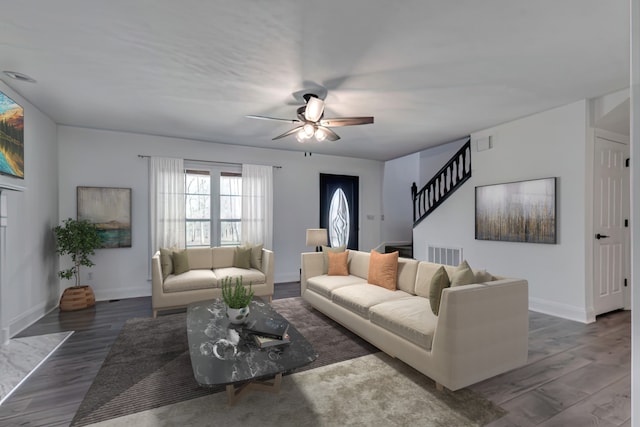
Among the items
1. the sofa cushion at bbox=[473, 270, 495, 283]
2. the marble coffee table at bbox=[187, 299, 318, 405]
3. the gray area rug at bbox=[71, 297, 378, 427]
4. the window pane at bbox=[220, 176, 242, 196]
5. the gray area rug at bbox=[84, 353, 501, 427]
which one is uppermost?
the window pane at bbox=[220, 176, 242, 196]

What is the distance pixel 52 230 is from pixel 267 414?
445cm

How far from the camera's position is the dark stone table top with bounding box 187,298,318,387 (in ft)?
6.32

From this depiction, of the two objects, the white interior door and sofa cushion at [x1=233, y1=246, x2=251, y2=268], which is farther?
sofa cushion at [x1=233, y1=246, x2=251, y2=268]

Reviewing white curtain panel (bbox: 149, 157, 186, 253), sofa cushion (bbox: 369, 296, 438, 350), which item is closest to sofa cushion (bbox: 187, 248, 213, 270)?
white curtain panel (bbox: 149, 157, 186, 253)

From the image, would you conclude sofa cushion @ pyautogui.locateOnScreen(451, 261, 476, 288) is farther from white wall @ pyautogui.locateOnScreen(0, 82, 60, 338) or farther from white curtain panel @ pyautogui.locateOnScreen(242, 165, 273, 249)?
white wall @ pyautogui.locateOnScreen(0, 82, 60, 338)

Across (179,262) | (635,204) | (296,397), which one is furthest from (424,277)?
(179,262)

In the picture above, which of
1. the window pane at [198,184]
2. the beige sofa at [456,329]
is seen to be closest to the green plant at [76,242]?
the window pane at [198,184]

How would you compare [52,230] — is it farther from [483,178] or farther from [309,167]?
[483,178]

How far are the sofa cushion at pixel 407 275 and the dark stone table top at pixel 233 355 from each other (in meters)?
1.58

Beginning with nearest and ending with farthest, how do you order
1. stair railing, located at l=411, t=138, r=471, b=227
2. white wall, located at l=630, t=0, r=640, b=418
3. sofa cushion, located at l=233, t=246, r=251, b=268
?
1. white wall, located at l=630, t=0, r=640, b=418
2. sofa cushion, located at l=233, t=246, r=251, b=268
3. stair railing, located at l=411, t=138, r=471, b=227

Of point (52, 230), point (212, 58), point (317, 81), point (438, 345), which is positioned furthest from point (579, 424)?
point (52, 230)

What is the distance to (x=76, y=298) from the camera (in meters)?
4.36

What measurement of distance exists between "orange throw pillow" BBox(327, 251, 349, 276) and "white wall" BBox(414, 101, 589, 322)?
7.51ft

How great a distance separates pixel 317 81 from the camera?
10.4 feet
